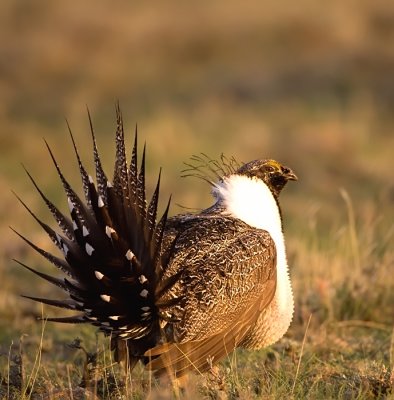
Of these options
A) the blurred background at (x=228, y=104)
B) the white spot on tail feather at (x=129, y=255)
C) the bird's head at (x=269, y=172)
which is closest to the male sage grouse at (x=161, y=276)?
the white spot on tail feather at (x=129, y=255)

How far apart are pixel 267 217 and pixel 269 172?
0.87ft

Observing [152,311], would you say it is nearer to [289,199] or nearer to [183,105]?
[289,199]

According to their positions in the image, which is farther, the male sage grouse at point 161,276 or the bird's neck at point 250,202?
the bird's neck at point 250,202

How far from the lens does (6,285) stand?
723cm

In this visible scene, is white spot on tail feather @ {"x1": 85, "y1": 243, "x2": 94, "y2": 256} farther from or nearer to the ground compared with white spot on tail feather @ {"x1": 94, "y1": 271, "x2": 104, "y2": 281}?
farther from the ground

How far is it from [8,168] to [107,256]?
363 inches

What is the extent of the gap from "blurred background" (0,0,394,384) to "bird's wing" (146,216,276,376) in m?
1.63

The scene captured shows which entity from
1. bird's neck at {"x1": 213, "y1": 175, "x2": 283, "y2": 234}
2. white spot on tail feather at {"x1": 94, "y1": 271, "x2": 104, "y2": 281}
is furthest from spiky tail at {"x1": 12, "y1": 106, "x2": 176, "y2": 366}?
bird's neck at {"x1": 213, "y1": 175, "x2": 283, "y2": 234}

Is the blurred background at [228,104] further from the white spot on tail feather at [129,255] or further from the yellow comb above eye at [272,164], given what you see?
the white spot on tail feather at [129,255]

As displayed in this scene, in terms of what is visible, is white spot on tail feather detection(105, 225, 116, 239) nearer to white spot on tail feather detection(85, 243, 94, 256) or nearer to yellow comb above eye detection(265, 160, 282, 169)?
white spot on tail feather detection(85, 243, 94, 256)

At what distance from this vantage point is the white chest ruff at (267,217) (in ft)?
14.7

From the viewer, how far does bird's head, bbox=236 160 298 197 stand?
4.77 metres

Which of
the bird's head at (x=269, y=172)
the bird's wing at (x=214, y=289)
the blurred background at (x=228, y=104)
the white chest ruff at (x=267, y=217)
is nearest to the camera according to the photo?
the bird's wing at (x=214, y=289)

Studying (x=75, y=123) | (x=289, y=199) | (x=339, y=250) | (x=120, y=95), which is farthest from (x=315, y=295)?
(x=120, y=95)
